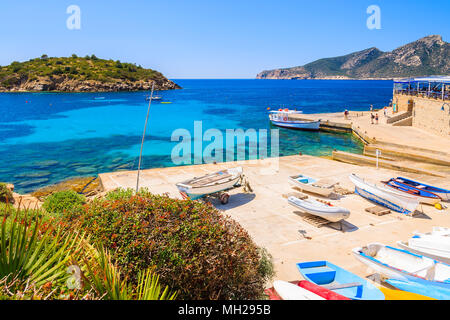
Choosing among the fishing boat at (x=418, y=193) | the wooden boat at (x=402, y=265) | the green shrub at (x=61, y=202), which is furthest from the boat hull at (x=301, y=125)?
the green shrub at (x=61, y=202)

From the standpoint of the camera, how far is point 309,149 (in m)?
33.1

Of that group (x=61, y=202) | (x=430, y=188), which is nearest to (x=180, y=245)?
(x=61, y=202)

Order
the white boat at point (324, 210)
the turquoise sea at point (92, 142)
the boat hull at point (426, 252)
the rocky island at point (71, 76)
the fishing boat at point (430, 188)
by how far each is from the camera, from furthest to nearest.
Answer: the rocky island at point (71, 76) < the turquoise sea at point (92, 142) < the fishing boat at point (430, 188) < the white boat at point (324, 210) < the boat hull at point (426, 252)

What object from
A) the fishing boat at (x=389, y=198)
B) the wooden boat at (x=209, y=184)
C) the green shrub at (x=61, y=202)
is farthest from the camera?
the wooden boat at (x=209, y=184)

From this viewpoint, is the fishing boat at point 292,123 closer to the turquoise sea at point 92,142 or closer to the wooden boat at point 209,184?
the turquoise sea at point 92,142

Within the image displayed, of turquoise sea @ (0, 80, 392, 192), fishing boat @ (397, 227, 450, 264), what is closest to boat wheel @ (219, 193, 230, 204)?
fishing boat @ (397, 227, 450, 264)

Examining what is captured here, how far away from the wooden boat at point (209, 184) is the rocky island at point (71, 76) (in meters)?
116

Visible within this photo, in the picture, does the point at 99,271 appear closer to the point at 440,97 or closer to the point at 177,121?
the point at 440,97

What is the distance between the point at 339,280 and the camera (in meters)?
7.85

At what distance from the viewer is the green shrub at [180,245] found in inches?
205

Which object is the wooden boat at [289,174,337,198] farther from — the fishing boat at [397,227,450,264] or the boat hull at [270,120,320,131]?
the boat hull at [270,120,320,131]

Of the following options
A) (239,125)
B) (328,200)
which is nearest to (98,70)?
(239,125)
